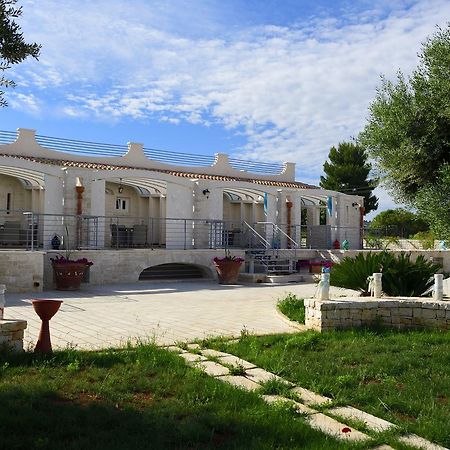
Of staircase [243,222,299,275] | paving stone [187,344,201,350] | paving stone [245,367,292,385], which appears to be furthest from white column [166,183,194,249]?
paving stone [245,367,292,385]

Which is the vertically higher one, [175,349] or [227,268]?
[227,268]

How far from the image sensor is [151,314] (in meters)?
10.4

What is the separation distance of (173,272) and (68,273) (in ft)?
17.5

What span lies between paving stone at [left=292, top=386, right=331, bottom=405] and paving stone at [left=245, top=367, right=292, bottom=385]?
22 centimetres

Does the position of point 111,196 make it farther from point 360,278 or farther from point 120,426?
point 120,426

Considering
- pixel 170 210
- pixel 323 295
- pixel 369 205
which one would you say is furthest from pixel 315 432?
pixel 369 205

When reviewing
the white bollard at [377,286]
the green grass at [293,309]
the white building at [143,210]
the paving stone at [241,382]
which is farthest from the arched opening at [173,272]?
the paving stone at [241,382]

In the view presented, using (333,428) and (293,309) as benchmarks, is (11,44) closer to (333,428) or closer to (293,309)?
(333,428)

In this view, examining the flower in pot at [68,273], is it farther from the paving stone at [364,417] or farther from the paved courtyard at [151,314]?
the paving stone at [364,417]

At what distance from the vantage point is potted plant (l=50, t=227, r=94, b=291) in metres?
14.5

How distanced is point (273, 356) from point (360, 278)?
14.2ft

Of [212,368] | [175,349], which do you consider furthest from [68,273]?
[212,368]

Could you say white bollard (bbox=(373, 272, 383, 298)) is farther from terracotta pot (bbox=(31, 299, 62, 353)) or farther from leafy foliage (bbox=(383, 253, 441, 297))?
terracotta pot (bbox=(31, 299, 62, 353))

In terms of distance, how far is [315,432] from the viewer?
4.18m
